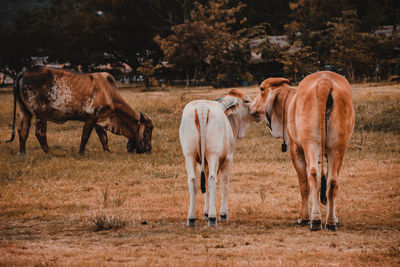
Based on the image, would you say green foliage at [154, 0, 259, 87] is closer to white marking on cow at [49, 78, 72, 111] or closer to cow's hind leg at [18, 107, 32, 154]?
white marking on cow at [49, 78, 72, 111]

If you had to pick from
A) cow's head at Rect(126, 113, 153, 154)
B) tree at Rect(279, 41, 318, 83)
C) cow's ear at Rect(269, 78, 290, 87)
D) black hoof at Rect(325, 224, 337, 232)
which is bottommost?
black hoof at Rect(325, 224, 337, 232)

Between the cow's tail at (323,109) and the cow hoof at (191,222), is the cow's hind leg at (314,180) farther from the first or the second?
the cow hoof at (191,222)

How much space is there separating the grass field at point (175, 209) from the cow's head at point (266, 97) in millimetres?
1382

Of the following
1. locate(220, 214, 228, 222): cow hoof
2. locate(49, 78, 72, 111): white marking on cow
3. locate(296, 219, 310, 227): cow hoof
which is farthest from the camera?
locate(49, 78, 72, 111): white marking on cow

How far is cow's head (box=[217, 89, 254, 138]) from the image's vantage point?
27.9 feet

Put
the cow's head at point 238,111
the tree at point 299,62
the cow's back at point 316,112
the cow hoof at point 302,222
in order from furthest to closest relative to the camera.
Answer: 1. the tree at point 299,62
2. the cow's head at point 238,111
3. the cow hoof at point 302,222
4. the cow's back at point 316,112

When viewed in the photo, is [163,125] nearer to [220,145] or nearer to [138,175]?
[138,175]

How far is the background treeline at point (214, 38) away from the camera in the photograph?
109ft

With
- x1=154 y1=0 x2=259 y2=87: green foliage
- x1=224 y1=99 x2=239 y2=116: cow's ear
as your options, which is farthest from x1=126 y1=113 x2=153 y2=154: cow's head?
x1=154 y1=0 x2=259 y2=87: green foliage

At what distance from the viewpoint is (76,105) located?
590 inches

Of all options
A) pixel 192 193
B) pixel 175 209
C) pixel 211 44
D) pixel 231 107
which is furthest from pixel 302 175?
pixel 211 44

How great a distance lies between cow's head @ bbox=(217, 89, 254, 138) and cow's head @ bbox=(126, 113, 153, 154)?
20.5ft

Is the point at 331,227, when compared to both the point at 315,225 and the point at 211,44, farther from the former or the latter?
the point at 211,44

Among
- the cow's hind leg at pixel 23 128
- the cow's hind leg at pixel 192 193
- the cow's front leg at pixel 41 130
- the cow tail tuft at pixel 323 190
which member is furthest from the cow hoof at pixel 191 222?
the cow's hind leg at pixel 23 128
